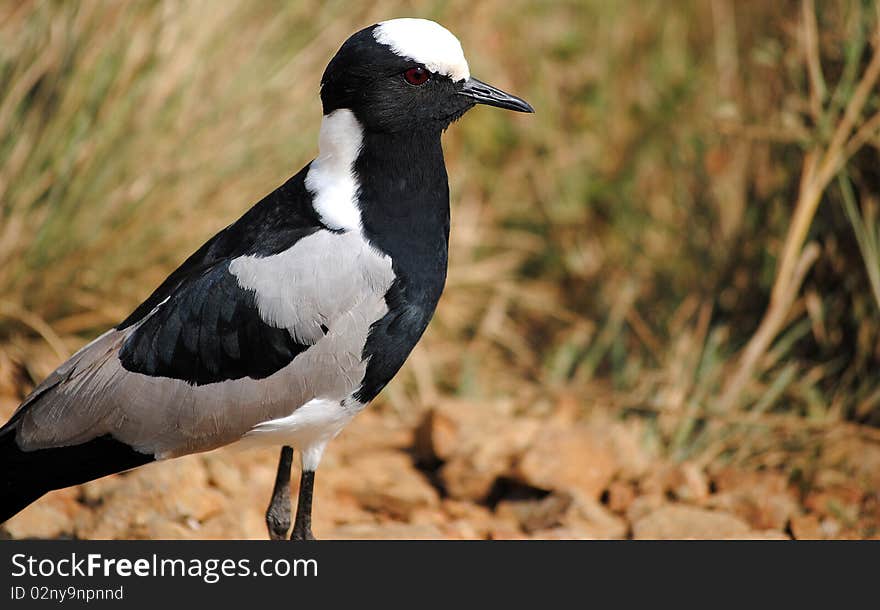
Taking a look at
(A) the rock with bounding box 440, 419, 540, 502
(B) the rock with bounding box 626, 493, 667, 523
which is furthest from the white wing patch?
(B) the rock with bounding box 626, 493, 667, 523

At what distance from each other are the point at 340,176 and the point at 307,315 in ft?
1.22

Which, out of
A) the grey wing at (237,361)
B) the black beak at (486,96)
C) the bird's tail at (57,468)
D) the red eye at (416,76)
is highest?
the red eye at (416,76)

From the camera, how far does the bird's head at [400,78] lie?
118 inches

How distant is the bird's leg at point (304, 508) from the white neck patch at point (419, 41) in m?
1.10

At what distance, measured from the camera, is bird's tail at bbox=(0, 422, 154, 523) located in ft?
9.95

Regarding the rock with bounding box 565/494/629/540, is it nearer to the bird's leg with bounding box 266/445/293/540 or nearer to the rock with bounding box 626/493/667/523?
Result: the rock with bounding box 626/493/667/523

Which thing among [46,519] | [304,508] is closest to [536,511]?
[304,508]

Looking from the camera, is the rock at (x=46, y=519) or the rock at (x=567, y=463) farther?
the rock at (x=567, y=463)

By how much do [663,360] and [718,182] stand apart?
0.76 m

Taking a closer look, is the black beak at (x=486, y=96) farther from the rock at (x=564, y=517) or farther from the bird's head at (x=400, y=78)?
the rock at (x=564, y=517)

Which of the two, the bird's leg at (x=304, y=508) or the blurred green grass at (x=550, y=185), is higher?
the blurred green grass at (x=550, y=185)

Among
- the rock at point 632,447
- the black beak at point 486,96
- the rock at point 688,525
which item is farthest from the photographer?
the rock at point 632,447

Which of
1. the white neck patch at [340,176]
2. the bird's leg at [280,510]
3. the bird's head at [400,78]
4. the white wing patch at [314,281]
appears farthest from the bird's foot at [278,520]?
the bird's head at [400,78]

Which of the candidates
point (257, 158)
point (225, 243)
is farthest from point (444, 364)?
point (225, 243)
